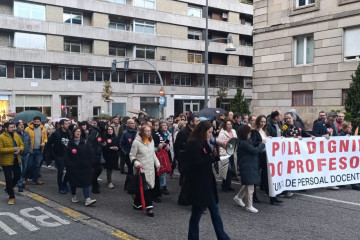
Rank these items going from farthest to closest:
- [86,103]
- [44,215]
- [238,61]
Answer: [238,61] < [86,103] < [44,215]

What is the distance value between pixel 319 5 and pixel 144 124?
1449cm

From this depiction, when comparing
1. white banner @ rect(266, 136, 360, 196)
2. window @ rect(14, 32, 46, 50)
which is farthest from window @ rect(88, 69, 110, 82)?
white banner @ rect(266, 136, 360, 196)

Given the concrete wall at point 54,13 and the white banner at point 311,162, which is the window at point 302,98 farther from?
the concrete wall at point 54,13

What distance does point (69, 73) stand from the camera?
37.0 m

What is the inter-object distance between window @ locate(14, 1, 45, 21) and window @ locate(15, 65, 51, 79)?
14.5ft

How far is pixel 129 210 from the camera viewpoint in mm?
7406

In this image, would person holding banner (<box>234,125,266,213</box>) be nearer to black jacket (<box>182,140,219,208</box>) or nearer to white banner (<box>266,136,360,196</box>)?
white banner (<box>266,136,360,196</box>)

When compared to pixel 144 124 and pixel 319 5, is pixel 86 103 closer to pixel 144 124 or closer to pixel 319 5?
pixel 319 5

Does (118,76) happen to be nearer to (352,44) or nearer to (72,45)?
(72,45)

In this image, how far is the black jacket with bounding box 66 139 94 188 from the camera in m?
7.75

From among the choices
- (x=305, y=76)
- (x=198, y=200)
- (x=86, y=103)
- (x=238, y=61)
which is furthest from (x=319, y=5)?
(x=238, y=61)

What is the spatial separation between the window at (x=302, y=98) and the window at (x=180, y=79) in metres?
24.7

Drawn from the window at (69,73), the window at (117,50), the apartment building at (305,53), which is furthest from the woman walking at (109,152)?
the window at (117,50)

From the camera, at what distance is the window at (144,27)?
40.5m
